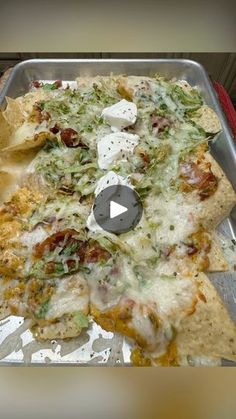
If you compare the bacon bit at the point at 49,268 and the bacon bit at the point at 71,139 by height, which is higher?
the bacon bit at the point at 71,139

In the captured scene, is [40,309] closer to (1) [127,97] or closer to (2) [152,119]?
(2) [152,119]

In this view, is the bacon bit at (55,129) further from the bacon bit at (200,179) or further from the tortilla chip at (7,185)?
the bacon bit at (200,179)

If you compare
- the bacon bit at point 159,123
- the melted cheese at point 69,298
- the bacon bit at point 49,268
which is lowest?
the melted cheese at point 69,298

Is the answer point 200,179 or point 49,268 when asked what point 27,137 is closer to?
point 49,268

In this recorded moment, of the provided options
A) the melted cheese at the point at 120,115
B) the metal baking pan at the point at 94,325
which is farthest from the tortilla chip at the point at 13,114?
the melted cheese at the point at 120,115

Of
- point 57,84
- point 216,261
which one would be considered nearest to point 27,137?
point 57,84

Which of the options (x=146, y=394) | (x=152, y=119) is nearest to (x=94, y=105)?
(x=152, y=119)

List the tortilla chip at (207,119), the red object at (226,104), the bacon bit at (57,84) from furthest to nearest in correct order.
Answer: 1. the bacon bit at (57,84)
2. the red object at (226,104)
3. the tortilla chip at (207,119)

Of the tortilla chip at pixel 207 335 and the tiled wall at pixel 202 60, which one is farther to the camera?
the tiled wall at pixel 202 60
